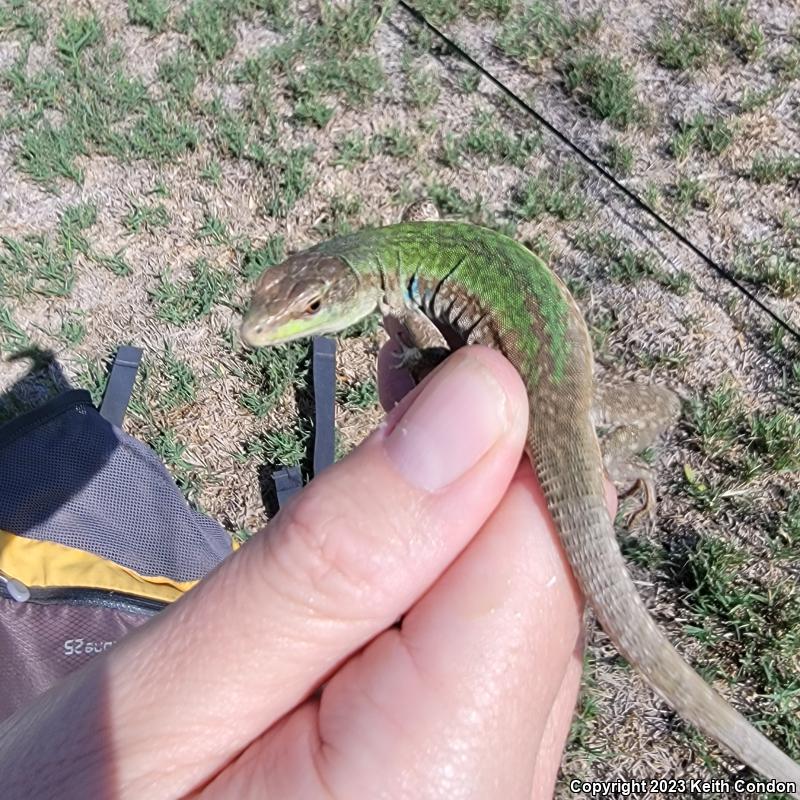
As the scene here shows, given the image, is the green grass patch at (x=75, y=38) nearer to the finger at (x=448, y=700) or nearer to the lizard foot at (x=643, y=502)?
the lizard foot at (x=643, y=502)

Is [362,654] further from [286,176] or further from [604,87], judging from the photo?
[604,87]

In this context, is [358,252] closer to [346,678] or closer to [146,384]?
[346,678]

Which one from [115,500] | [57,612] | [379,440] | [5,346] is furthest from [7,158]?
[379,440]

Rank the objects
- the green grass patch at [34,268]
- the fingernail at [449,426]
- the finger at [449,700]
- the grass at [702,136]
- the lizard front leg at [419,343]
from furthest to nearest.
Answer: the green grass patch at [34,268] < the grass at [702,136] < the lizard front leg at [419,343] < the fingernail at [449,426] < the finger at [449,700]

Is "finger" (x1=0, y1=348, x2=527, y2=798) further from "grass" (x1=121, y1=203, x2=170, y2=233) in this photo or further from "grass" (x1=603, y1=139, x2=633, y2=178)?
"grass" (x1=121, y1=203, x2=170, y2=233)

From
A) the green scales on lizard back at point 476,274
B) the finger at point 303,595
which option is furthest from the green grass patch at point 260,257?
the finger at point 303,595

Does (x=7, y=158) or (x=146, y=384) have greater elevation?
(x=7, y=158)
